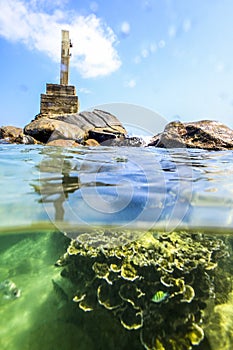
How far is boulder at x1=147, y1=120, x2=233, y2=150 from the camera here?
13.5m

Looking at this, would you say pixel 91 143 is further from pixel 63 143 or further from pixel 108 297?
pixel 108 297

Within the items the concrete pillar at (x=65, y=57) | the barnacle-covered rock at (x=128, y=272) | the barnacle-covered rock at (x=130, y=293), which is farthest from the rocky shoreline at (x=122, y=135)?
the barnacle-covered rock at (x=130, y=293)

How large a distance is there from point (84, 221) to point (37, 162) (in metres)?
A: 3.20

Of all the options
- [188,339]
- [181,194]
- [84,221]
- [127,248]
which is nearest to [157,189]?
[181,194]

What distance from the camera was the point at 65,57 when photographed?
804 inches

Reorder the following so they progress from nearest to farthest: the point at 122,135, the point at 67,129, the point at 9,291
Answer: the point at 9,291
the point at 67,129
the point at 122,135

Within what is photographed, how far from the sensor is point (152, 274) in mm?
3238

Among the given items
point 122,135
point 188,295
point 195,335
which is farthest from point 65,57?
point 195,335

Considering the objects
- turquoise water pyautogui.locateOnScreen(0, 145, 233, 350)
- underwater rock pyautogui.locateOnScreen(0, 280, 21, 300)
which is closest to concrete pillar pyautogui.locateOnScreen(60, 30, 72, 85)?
turquoise water pyautogui.locateOnScreen(0, 145, 233, 350)

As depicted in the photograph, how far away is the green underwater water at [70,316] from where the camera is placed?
3.01m

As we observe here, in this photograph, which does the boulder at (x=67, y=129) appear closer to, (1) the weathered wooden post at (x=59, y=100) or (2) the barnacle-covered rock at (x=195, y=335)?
(1) the weathered wooden post at (x=59, y=100)

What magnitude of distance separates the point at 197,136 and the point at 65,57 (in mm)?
13317

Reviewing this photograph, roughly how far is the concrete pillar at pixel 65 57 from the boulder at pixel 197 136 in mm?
10085

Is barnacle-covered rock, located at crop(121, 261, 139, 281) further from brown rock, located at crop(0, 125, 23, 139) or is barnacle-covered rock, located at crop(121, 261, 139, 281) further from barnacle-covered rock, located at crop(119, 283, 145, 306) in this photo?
brown rock, located at crop(0, 125, 23, 139)
